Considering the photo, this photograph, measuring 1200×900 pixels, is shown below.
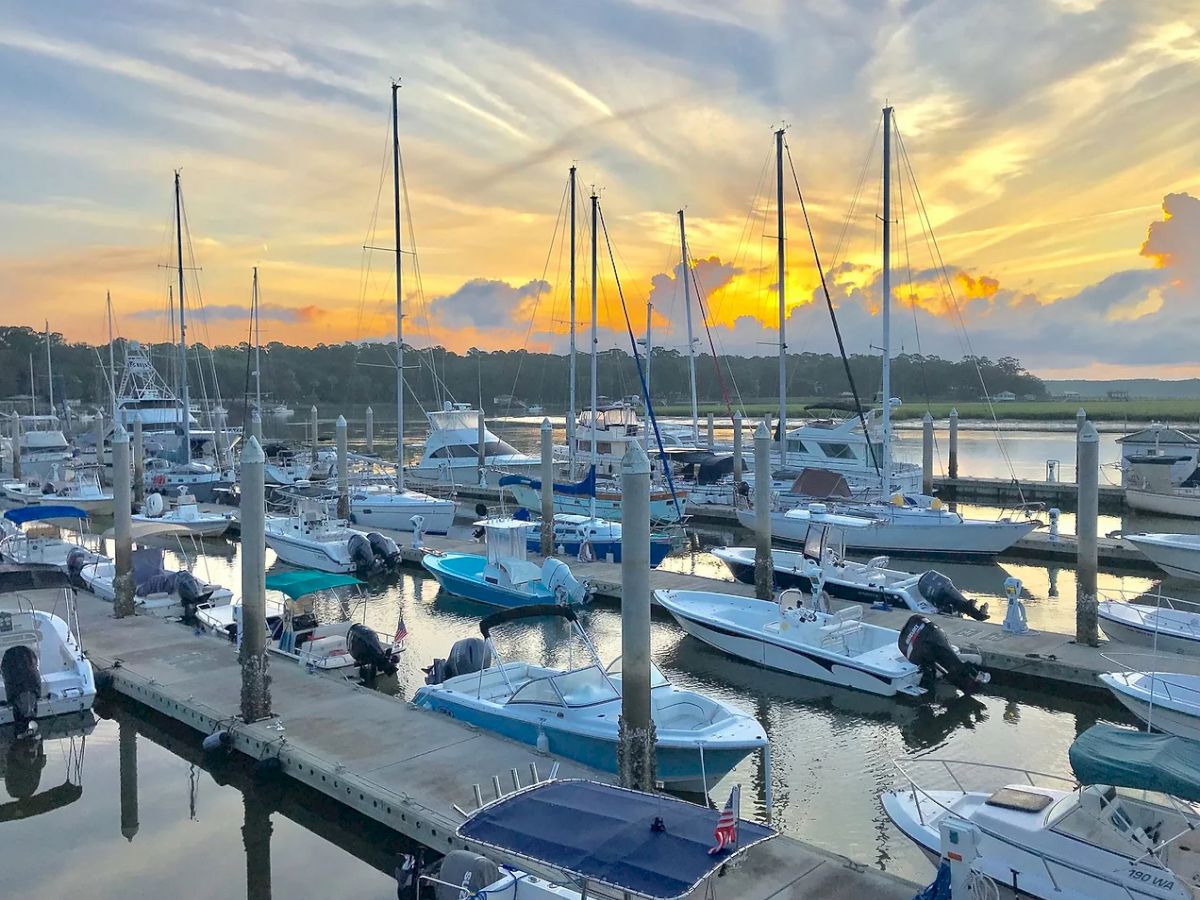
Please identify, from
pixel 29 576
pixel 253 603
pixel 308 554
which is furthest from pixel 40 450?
pixel 253 603

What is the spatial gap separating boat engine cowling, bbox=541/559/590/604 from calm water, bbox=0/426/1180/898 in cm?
100

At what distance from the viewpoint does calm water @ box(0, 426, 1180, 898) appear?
11031 millimetres

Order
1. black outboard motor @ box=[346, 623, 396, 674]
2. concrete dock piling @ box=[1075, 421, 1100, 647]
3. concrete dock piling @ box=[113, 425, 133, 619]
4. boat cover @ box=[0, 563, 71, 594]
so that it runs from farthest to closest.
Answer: boat cover @ box=[0, 563, 71, 594]
concrete dock piling @ box=[113, 425, 133, 619]
black outboard motor @ box=[346, 623, 396, 674]
concrete dock piling @ box=[1075, 421, 1100, 647]

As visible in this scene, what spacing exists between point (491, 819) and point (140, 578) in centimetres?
1841

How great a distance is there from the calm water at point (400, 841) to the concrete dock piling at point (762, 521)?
7.85 feet

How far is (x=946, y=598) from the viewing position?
20.5 meters

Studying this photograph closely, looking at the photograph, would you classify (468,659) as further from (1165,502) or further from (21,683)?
(1165,502)

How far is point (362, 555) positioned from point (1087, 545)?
18723 millimetres

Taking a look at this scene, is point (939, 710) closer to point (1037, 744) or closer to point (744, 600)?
point (1037, 744)

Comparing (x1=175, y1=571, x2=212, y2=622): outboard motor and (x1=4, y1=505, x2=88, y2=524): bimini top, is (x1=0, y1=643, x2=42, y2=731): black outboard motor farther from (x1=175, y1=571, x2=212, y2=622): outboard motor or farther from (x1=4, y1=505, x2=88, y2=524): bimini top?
(x1=4, y1=505, x2=88, y2=524): bimini top

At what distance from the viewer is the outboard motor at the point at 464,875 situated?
868 centimetres

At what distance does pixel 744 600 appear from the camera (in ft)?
65.3

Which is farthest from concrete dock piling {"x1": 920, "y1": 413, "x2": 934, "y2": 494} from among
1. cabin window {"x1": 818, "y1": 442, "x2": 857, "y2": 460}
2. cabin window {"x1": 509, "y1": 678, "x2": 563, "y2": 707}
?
cabin window {"x1": 509, "y1": 678, "x2": 563, "y2": 707}

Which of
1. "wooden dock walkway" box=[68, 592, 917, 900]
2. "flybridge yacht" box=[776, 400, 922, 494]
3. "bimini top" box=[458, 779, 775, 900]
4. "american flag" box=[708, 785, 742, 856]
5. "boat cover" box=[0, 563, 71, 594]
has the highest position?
"flybridge yacht" box=[776, 400, 922, 494]
